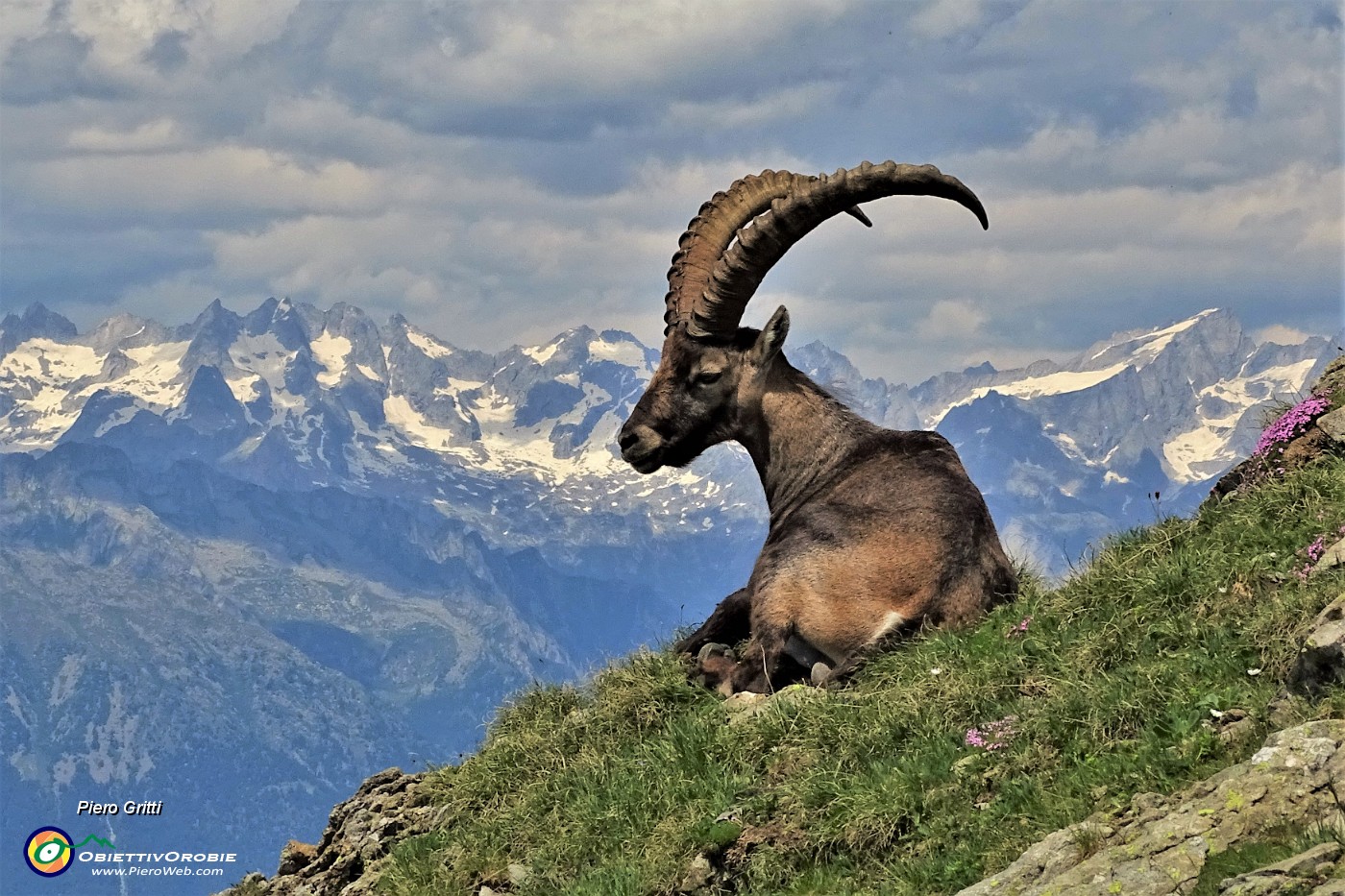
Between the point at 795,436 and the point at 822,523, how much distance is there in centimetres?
272

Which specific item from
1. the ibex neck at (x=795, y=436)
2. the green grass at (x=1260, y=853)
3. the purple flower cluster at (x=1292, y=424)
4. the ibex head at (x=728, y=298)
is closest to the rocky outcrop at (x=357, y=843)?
the ibex head at (x=728, y=298)

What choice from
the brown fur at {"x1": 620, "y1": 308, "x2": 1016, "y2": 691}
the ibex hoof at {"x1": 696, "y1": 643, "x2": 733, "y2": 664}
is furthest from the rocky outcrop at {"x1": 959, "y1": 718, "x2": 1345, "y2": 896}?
the ibex hoof at {"x1": 696, "y1": 643, "x2": 733, "y2": 664}

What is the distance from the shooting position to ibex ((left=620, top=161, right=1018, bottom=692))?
47.6ft

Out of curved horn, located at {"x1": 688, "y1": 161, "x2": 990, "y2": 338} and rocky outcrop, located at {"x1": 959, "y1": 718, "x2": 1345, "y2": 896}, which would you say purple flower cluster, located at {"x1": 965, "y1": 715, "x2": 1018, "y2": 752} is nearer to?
rocky outcrop, located at {"x1": 959, "y1": 718, "x2": 1345, "y2": 896}

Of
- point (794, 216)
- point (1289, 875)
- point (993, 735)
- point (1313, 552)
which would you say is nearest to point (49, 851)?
point (794, 216)

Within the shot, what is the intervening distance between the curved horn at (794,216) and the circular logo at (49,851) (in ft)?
54.2

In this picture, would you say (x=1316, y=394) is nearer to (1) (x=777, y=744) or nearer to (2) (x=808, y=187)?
(2) (x=808, y=187)

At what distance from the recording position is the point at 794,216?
17.0 m

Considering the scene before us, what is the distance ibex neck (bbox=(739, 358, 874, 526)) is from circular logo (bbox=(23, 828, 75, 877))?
15.9 meters

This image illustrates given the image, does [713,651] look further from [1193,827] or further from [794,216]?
[1193,827]

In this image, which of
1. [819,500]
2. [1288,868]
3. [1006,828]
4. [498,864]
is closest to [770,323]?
[819,500]

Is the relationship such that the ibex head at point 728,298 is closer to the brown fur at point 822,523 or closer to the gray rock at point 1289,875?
the brown fur at point 822,523

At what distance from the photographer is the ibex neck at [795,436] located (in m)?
17.3

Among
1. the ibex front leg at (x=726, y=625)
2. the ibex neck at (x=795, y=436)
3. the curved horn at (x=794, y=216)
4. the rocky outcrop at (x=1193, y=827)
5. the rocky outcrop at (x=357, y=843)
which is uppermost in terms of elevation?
the curved horn at (x=794, y=216)
